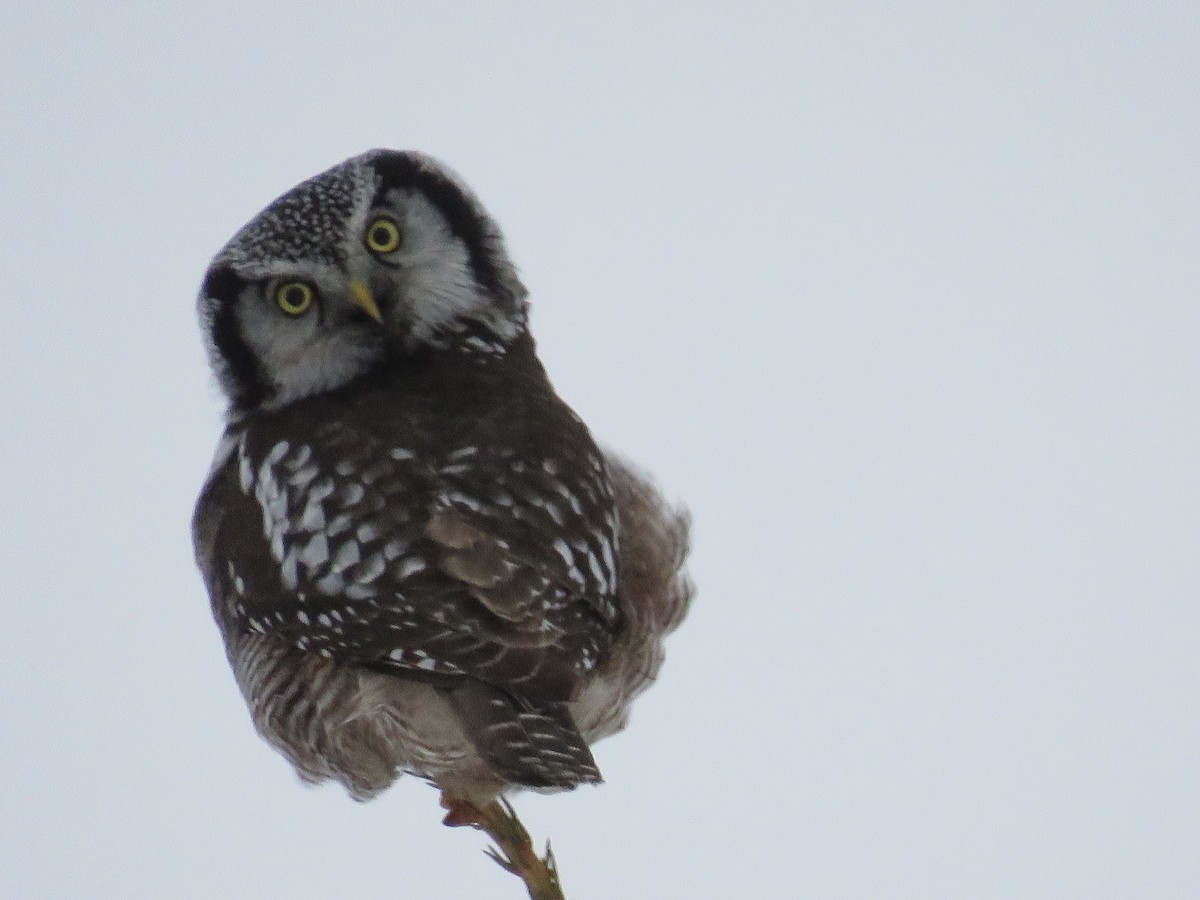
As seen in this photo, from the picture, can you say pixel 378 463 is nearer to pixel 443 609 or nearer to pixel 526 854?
pixel 443 609

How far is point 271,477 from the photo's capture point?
161 inches

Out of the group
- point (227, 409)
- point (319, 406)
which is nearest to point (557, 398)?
point (319, 406)

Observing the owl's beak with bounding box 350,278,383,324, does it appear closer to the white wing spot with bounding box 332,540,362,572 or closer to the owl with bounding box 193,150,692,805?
the owl with bounding box 193,150,692,805

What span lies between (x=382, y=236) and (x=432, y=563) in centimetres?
116

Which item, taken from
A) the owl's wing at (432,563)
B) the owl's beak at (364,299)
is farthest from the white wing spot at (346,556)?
the owl's beak at (364,299)

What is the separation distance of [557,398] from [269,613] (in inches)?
41.6

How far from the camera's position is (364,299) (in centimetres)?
421

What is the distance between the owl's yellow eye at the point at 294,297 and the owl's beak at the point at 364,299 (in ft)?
0.46

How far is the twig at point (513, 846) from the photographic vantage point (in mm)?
3160

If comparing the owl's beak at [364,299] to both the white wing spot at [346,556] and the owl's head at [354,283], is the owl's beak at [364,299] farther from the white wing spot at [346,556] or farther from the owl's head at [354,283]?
the white wing spot at [346,556]

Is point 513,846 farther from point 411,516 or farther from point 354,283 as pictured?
point 354,283

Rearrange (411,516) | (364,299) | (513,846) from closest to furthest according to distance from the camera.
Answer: (513,846) → (411,516) → (364,299)

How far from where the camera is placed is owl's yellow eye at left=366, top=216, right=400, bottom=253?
14.3 feet

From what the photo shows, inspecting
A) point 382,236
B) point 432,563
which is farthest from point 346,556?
point 382,236
